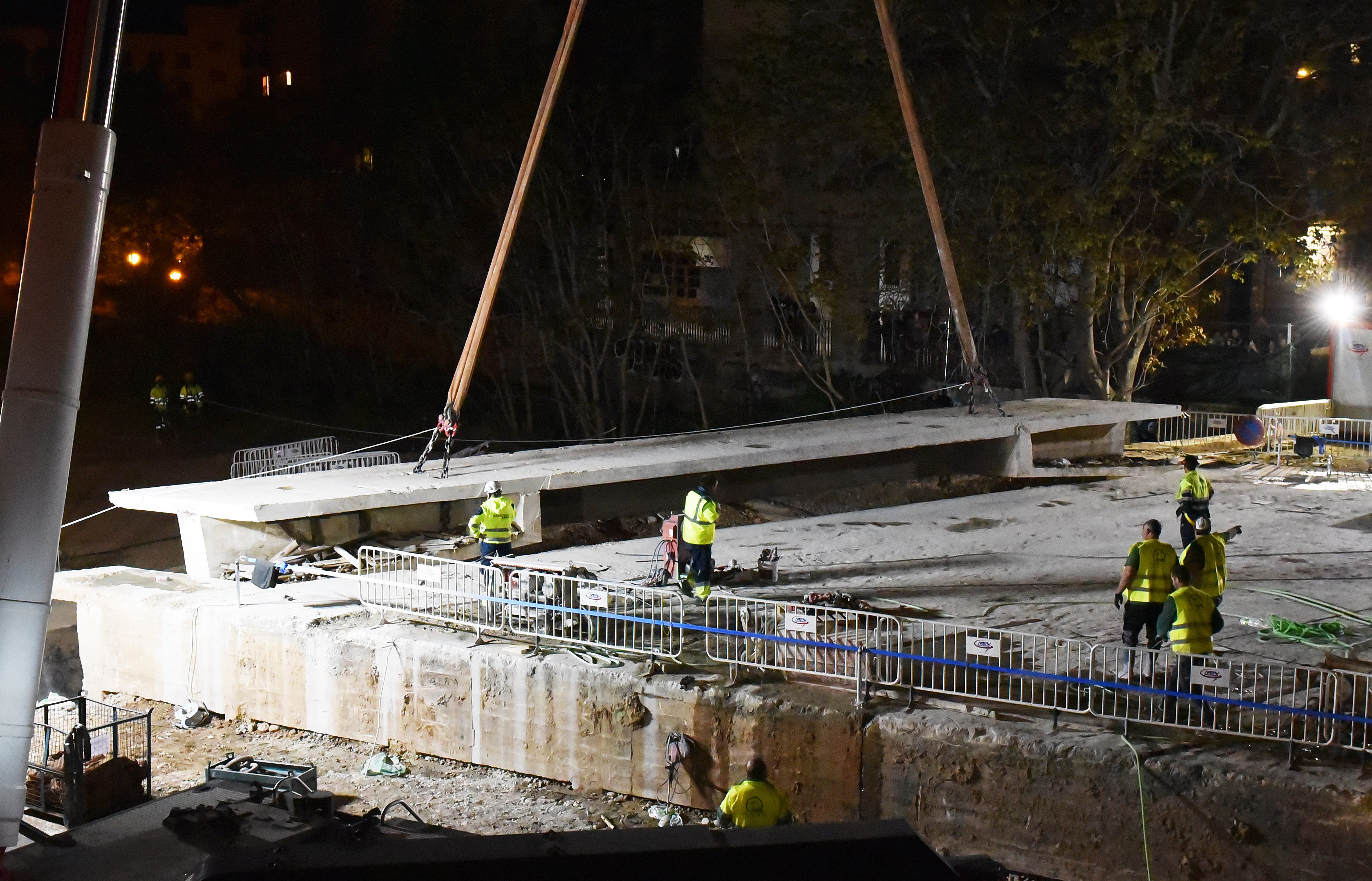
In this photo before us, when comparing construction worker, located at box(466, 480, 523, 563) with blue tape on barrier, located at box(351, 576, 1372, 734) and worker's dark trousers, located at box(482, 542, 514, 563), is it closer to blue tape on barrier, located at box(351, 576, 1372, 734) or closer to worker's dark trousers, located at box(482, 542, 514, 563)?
worker's dark trousers, located at box(482, 542, 514, 563)

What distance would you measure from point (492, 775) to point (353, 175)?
32.7 metres

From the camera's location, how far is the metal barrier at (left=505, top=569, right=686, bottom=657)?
12859 mm

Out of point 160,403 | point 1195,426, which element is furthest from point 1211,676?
point 160,403

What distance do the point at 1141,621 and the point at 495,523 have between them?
284 inches

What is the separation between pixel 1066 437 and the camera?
23203mm

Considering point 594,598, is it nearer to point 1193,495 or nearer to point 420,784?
point 420,784

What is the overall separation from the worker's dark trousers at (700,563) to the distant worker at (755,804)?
5.44 meters

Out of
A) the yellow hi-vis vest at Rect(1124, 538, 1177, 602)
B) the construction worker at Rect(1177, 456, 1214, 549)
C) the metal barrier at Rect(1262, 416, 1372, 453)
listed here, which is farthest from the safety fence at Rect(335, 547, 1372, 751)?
the metal barrier at Rect(1262, 416, 1372, 453)

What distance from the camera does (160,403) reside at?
3625 centimetres

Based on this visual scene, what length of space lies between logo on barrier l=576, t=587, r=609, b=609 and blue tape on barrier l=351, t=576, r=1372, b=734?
66mm

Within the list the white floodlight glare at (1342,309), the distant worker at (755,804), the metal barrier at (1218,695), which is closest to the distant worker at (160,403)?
the white floodlight glare at (1342,309)

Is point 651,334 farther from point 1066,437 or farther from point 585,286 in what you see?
point 1066,437

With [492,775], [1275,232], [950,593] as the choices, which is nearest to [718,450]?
[950,593]

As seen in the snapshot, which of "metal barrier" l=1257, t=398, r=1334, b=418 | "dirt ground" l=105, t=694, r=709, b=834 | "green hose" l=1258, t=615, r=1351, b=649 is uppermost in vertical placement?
"metal barrier" l=1257, t=398, r=1334, b=418
